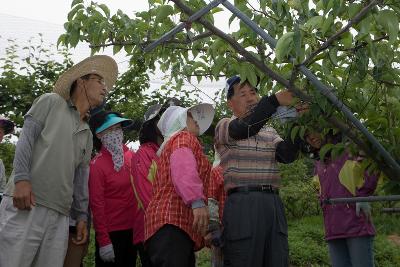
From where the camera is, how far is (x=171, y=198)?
298cm

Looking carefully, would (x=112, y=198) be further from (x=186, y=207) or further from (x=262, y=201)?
(x=262, y=201)

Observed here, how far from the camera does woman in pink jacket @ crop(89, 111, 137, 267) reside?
3613 mm

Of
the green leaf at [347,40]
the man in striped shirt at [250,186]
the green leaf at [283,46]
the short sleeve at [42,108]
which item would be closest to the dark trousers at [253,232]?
the man in striped shirt at [250,186]

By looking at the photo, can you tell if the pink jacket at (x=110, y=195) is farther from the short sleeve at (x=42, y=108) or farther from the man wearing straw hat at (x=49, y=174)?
the short sleeve at (x=42, y=108)

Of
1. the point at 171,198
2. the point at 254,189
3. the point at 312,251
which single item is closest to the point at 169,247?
the point at 171,198

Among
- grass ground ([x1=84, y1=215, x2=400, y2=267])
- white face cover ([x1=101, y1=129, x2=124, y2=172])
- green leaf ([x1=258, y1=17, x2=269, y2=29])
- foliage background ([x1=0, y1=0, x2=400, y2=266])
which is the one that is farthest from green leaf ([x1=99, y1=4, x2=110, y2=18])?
grass ground ([x1=84, y1=215, x2=400, y2=267])

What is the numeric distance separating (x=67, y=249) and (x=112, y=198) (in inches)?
25.8

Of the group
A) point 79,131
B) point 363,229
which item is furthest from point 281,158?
point 79,131

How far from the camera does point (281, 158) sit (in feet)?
9.92

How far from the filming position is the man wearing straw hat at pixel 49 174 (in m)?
2.73

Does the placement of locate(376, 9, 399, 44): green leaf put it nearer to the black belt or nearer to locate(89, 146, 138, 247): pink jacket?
the black belt

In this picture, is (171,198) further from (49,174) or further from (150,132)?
(150,132)

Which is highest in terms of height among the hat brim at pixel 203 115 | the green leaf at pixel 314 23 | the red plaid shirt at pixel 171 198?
the hat brim at pixel 203 115

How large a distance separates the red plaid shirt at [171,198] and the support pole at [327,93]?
61.6 inches
